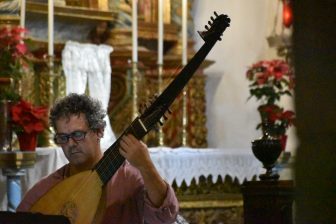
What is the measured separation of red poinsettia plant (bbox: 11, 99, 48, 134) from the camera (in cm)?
540

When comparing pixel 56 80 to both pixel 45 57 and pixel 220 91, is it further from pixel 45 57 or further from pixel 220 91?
pixel 220 91

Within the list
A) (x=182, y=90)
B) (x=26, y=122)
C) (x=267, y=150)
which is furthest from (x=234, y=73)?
(x=182, y=90)

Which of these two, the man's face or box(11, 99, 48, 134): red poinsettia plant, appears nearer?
the man's face

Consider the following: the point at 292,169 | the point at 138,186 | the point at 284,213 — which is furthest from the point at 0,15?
the point at 292,169

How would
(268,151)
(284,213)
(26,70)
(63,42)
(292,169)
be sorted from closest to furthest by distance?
(292,169)
(284,213)
(268,151)
(26,70)
(63,42)

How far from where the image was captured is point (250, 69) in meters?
7.89

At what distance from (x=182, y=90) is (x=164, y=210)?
57cm

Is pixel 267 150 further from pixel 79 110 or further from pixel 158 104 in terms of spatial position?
pixel 158 104

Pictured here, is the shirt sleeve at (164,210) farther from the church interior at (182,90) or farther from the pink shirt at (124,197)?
the church interior at (182,90)

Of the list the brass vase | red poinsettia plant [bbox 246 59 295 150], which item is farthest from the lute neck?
red poinsettia plant [bbox 246 59 295 150]

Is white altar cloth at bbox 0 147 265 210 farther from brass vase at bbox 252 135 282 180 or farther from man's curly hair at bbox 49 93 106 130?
man's curly hair at bbox 49 93 106 130

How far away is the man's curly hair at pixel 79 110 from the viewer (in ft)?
11.3

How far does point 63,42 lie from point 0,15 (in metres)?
0.60

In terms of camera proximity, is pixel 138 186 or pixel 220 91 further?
pixel 220 91
